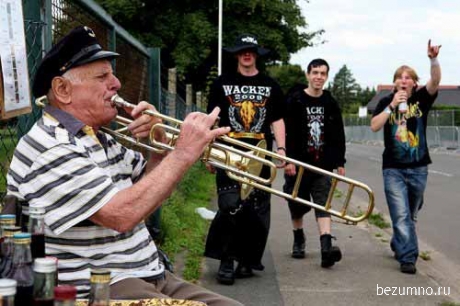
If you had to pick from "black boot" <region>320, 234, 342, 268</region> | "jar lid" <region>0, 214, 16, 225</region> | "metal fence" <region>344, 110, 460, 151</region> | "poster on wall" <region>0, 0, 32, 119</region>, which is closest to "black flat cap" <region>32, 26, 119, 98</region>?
"poster on wall" <region>0, 0, 32, 119</region>

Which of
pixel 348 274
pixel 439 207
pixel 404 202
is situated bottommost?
pixel 439 207

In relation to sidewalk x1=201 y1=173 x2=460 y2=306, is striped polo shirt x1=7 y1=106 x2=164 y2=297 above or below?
above

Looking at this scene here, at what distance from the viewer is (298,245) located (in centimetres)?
679

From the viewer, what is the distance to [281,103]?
609 centimetres

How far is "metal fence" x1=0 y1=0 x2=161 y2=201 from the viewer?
3.49 metres

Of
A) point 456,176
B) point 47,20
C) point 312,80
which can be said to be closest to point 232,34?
point 456,176

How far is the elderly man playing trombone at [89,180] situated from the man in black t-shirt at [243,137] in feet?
8.85

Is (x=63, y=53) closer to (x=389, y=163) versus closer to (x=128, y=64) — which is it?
(x=128, y=64)

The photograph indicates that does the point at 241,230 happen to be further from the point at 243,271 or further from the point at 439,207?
the point at 439,207

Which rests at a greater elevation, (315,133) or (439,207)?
(315,133)

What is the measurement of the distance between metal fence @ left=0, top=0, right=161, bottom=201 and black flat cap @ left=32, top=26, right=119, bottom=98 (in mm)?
531

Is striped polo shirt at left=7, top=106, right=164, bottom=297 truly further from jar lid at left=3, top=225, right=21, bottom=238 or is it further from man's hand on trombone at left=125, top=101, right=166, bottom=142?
jar lid at left=3, top=225, right=21, bottom=238

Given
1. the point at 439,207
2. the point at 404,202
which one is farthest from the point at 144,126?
the point at 439,207

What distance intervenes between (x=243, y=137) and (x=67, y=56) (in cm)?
302
